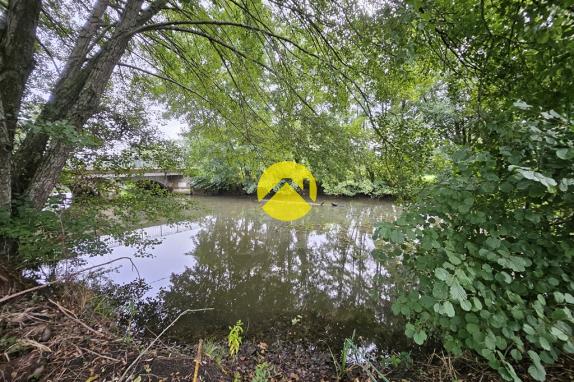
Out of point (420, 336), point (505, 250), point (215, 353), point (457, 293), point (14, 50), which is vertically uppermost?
point (14, 50)

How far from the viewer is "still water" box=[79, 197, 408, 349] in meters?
2.95

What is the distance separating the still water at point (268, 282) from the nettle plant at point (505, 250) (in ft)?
2.36

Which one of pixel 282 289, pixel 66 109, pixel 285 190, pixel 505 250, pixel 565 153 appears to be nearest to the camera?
pixel 565 153

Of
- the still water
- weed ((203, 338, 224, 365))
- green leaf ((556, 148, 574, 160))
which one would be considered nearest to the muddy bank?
weed ((203, 338, 224, 365))

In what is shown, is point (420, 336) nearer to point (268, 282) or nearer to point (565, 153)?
point (565, 153)

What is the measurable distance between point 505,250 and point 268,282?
3.50 metres

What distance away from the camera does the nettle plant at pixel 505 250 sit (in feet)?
3.54

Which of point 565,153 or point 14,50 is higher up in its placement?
point 14,50

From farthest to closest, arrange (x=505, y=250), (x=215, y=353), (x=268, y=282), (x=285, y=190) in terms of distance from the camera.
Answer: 1. (x=285, y=190)
2. (x=268, y=282)
3. (x=215, y=353)
4. (x=505, y=250)

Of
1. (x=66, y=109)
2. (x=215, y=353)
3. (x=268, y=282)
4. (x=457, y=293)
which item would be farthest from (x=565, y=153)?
(x=268, y=282)

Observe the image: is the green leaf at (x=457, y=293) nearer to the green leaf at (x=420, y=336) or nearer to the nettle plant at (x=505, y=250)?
the nettle plant at (x=505, y=250)

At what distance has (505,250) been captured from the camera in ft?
3.81

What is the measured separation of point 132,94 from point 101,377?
3.94 m

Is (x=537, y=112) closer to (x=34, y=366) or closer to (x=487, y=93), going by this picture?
(x=487, y=93)
